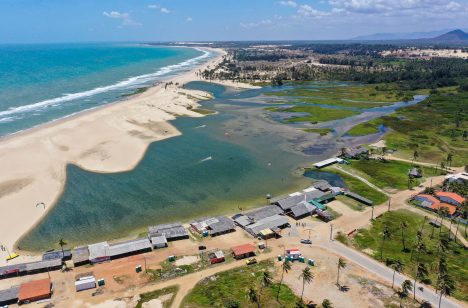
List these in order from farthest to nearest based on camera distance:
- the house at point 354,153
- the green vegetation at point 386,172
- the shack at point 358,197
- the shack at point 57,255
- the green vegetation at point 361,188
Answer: the house at point 354,153, the green vegetation at point 386,172, the green vegetation at point 361,188, the shack at point 358,197, the shack at point 57,255

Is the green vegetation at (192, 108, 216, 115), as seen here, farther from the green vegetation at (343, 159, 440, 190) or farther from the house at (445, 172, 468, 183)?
the house at (445, 172, 468, 183)

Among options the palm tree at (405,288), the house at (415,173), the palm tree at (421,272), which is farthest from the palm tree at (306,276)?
the house at (415,173)

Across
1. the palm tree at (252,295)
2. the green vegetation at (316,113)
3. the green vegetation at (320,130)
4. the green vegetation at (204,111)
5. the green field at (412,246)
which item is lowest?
the green field at (412,246)

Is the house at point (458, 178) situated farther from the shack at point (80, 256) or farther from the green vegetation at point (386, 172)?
the shack at point (80, 256)

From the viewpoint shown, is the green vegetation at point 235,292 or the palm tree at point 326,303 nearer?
the palm tree at point 326,303

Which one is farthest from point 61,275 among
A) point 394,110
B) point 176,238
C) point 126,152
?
point 394,110

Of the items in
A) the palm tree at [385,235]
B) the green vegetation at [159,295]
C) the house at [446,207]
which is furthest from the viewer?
the house at [446,207]

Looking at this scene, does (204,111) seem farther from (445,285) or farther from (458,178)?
(445,285)

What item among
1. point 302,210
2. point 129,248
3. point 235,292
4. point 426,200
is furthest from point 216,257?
point 426,200

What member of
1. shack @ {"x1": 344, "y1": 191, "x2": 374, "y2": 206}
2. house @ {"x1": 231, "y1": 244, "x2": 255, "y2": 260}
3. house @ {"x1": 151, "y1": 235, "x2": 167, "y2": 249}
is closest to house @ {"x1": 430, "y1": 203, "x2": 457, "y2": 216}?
shack @ {"x1": 344, "y1": 191, "x2": 374, "y2": 206}
